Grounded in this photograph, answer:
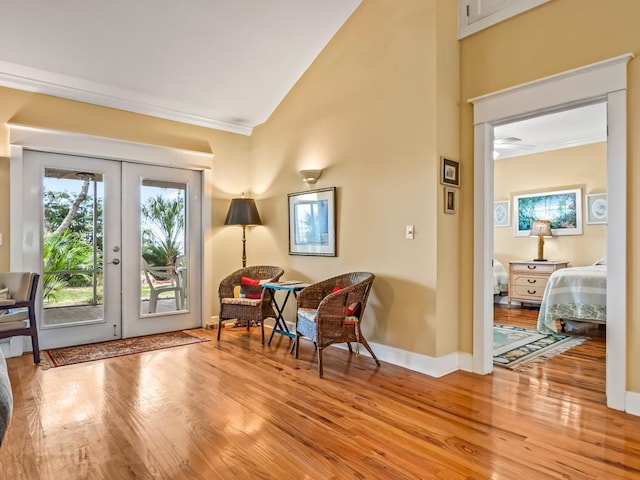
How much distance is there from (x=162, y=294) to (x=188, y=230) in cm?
84

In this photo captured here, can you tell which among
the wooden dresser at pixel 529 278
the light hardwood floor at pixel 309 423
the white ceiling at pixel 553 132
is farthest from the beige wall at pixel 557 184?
the light hardwood floor at pixel 309 423

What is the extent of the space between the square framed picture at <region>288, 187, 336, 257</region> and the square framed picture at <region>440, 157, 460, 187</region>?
126cm

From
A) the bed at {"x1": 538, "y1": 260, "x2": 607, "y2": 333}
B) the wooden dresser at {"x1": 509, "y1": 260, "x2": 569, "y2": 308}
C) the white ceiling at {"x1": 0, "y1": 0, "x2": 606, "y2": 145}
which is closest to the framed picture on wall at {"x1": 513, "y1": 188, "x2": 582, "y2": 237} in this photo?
the wooden dresser at {"x1": 509, "y1": 260, "x2": 569, "y2": 308}

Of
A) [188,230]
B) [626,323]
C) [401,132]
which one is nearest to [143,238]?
[188,230]

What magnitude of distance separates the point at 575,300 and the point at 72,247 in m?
5.64

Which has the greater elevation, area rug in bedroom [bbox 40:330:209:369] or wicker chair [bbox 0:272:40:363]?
wicker chair [bbox 0:272:40:363]

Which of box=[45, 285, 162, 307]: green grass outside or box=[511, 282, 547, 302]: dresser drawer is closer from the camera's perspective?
box=[45, 285, 162, 307]: green grass outside

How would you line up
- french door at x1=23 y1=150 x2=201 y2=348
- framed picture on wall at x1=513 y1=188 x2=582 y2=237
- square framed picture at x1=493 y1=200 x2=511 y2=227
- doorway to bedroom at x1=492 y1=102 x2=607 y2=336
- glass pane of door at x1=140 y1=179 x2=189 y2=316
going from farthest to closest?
square framed picture at x1=493 y1=200 x2=511 y2=227
framed picture on wall at x1=513 y1=188 x2=582 y2=237
doorway to bedroom at x1=492 y1=102 x2=607 y2=336
glass pane of door at x1=140 y1=179 x2=189 y2=316
french door at x1=23 y1=150 x2=201 y2=348

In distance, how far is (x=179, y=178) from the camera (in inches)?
201

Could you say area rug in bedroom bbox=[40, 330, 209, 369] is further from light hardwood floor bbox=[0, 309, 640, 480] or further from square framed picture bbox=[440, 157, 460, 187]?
square framed picture bbox=[440, 157, 460, 187]

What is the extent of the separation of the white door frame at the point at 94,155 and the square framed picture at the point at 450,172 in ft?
10.1

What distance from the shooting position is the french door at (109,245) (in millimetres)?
4188

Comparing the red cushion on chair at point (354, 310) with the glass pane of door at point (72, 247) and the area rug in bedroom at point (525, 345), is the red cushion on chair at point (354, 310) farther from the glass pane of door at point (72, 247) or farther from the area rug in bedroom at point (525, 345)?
the glass pane of door at point (72, 247)

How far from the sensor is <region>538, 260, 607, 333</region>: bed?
471cm
